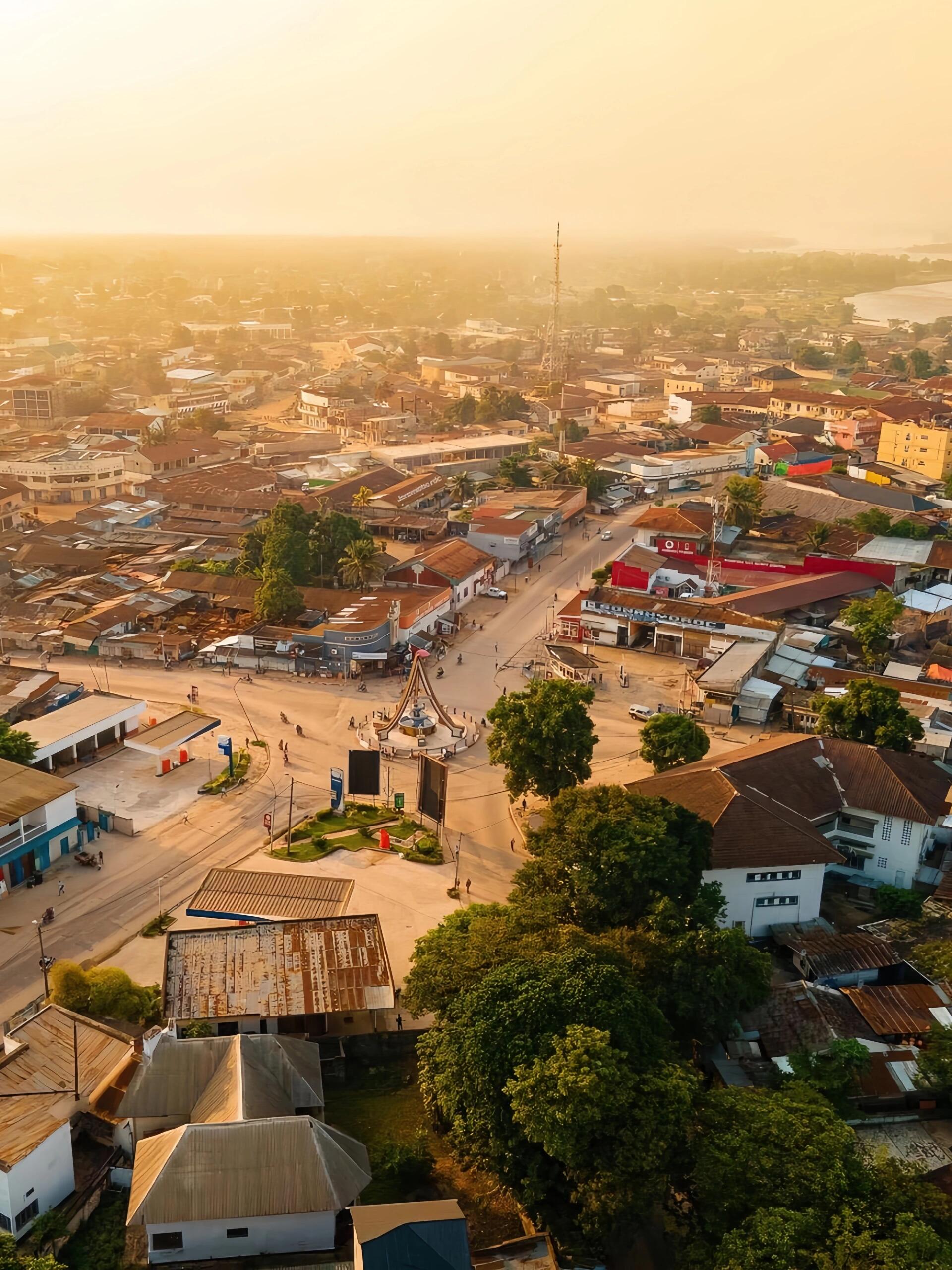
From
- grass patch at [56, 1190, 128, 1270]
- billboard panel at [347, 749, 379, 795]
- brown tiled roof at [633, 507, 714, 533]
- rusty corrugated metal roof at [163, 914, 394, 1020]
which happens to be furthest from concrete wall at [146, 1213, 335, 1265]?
brown tiled roof at [633, 507, 714, 533]

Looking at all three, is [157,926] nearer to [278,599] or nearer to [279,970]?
[279,970]

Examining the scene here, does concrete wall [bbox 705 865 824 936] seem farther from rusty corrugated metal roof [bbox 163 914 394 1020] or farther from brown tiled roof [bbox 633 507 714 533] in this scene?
brown tiled roof [bbox 633 507 714 533]

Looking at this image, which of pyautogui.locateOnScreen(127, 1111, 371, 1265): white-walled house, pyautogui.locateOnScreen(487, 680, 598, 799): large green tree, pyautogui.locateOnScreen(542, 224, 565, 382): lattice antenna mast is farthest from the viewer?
pyautogui.locateOnScreen(542, 224, 565, 382): lattice antenna mast

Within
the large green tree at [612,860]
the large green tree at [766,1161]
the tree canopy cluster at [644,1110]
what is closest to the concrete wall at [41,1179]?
the tree canopy cluster at [644,1110]

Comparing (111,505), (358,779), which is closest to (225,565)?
(111,505)

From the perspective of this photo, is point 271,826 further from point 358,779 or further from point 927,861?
point 927,861

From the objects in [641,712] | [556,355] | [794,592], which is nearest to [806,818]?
[641,712]
